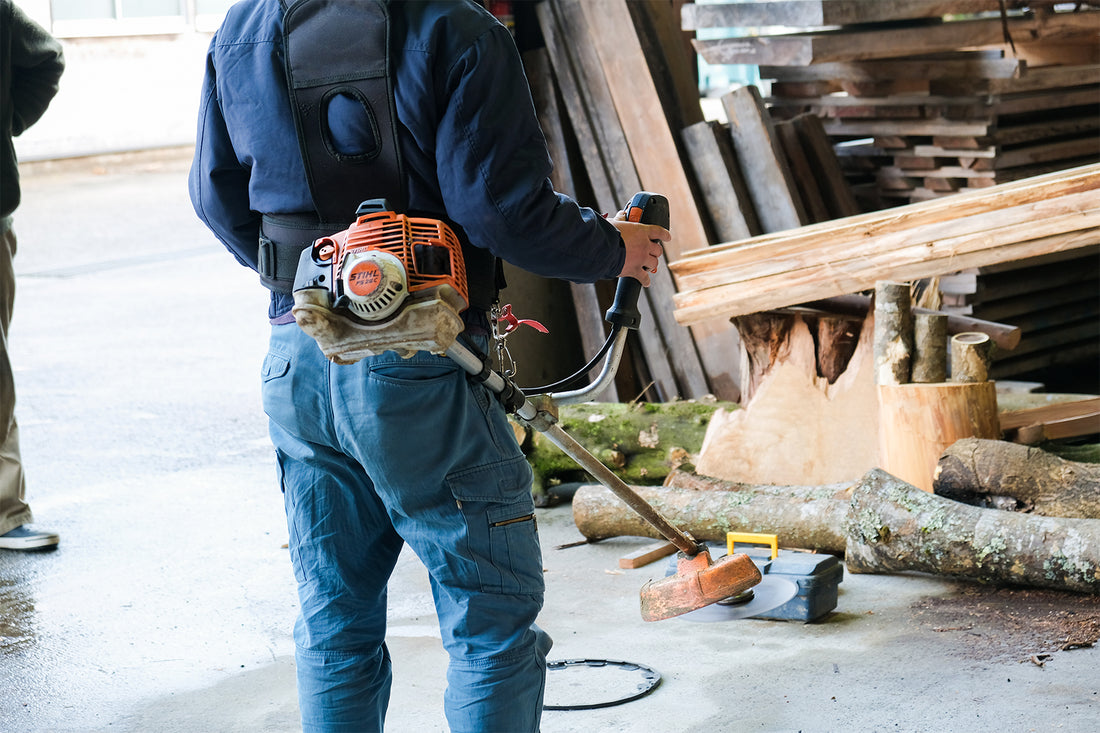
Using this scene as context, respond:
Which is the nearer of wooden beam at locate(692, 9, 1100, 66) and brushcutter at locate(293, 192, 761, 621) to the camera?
brushcutter at locate(293, 192, 761, 621)

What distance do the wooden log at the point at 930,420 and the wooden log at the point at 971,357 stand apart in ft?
0.18

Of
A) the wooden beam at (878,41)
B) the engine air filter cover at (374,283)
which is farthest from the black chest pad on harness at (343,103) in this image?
the wooden beam at (878,41)

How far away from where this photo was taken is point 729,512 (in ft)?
15.5

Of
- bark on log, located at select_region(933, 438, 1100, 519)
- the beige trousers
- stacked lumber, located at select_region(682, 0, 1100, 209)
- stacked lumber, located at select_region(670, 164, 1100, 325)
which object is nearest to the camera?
bark on log, located at select_region(933, 438, 1100, 519)

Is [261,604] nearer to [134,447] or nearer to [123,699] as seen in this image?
[123,699]

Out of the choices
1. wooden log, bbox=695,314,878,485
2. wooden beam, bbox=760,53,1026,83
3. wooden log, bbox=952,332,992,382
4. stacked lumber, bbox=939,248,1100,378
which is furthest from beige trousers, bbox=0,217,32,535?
stacked lumber, bbox=939,248,1100,378

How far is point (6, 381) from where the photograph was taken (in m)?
5.00

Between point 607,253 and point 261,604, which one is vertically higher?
point 607,253

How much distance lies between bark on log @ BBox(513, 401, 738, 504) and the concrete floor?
0.24 metres

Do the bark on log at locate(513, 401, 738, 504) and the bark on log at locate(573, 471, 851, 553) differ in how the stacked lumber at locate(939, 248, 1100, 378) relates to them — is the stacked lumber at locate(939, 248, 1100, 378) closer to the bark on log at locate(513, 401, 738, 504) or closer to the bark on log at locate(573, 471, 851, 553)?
the bark on log at locate(513, 401, 738, 504)

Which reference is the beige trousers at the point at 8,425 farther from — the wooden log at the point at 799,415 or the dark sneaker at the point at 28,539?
the wooden log at the point at 799,415

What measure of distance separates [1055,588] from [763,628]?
1010mm

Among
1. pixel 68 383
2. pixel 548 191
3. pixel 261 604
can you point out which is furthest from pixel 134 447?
pixel 548 191

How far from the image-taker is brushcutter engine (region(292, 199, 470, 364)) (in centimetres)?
217
